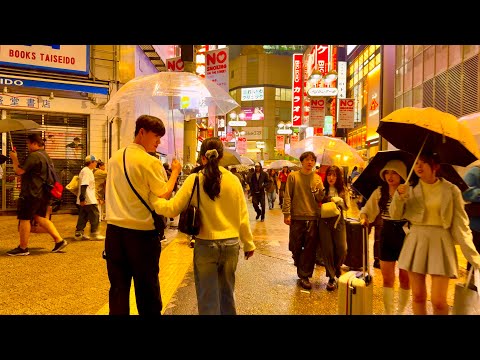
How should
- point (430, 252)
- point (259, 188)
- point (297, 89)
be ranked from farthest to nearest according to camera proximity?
point (297, 89) → point (259, 188) → point (430, 252)

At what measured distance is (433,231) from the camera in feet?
12.1

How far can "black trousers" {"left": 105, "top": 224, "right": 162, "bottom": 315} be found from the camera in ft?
10.8

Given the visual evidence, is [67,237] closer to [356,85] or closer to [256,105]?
[356,85]

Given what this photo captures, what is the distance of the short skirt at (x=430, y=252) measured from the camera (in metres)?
3.58

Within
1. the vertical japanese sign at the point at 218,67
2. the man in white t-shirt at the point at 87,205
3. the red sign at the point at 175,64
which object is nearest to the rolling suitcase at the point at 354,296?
the man in white t-shirt at the point at 87,205

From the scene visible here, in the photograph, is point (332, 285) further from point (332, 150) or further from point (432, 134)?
point (332, 150)

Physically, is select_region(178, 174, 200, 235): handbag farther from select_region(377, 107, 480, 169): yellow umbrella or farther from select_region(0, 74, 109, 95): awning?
select_region(0, 74, 109, 95): awning

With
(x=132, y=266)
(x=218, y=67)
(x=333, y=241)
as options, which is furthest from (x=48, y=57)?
(x=132, y=266)

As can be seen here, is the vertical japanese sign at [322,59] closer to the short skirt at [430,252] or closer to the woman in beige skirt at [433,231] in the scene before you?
the woman in beige skirt at [433,231]

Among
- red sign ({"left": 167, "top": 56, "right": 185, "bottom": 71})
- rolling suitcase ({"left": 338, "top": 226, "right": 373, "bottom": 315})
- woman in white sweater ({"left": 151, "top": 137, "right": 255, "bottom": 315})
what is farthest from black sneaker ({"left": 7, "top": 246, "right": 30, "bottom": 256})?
red sign ({"left": 167, "top": 56, "right": 185, "bottom": 71})

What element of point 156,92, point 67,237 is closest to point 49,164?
point 67,237

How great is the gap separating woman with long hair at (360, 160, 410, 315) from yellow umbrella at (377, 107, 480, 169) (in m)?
0.42

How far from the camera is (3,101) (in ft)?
42.5

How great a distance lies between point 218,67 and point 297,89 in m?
33.9
